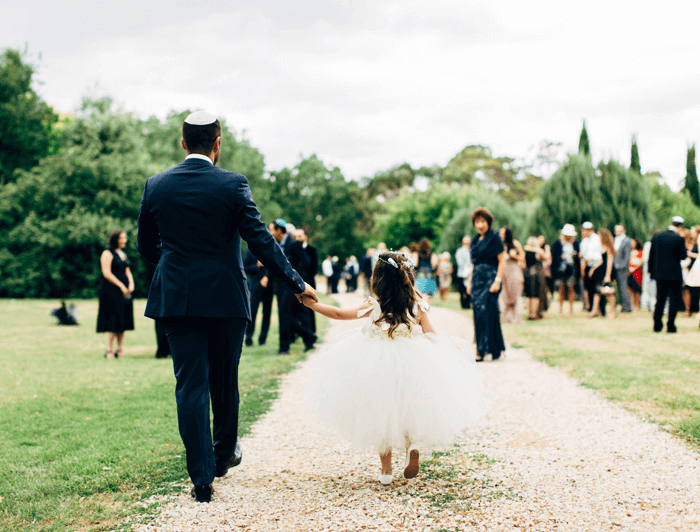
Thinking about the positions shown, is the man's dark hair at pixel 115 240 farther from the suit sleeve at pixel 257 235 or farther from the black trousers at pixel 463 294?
the black trousers at pixel 463 294

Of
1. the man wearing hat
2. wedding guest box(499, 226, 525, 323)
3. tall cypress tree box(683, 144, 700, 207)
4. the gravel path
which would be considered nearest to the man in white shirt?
the man wearing hat

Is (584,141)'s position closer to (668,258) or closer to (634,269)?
(634,269)

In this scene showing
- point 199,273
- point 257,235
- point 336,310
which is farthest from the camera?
point 336,310

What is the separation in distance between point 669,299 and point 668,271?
56cm

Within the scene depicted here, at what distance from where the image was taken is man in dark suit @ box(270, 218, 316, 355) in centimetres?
998

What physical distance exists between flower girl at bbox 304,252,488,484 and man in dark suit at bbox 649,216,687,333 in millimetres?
9454

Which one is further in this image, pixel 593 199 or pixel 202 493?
pixel 593 199

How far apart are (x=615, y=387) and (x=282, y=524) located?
4.94m

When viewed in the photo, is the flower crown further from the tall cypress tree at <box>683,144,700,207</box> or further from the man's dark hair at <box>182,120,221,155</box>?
the tall cypress tree at <box>683,144,700,207</box>

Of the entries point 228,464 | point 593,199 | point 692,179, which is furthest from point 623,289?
point 692,179

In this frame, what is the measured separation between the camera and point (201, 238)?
3.58 meters

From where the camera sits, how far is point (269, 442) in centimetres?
501

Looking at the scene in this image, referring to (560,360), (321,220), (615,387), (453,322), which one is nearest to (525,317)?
(453,322)

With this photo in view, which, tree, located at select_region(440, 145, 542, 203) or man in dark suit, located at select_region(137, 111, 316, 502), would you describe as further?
tree, located at select_region(440, 145, 542, 203)
